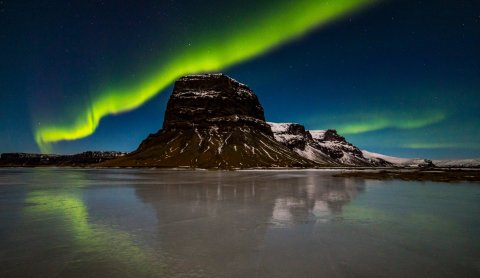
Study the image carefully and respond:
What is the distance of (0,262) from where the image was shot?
10000 millimetres

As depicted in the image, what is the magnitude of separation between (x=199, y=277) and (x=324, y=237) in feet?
22.6

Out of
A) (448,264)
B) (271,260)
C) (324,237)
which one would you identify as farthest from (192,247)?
(448,264)

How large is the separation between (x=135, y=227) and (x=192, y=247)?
16.4 ft

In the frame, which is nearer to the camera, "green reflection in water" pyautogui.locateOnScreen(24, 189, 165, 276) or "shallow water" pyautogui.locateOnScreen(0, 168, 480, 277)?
"shallow water" pyautogui.locateOnScreen(0, 168, 480, 277)

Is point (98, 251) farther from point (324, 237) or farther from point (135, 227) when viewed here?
point (324, 237)

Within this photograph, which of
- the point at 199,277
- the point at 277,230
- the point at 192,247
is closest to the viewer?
the point at 199,277

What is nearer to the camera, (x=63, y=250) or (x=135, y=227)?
(x=63, y=250)

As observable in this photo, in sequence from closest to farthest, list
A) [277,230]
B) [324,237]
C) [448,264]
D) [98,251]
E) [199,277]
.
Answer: [199,277] → [448,264] → [98,251] → [324,237] → [277,230]

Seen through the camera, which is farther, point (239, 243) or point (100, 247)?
point (239, 243)

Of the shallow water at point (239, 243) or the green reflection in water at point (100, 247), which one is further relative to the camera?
the green reflection in water at point (100, 247)

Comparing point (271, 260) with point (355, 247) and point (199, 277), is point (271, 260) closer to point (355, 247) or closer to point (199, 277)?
point (199, 277)

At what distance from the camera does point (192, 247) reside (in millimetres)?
11836

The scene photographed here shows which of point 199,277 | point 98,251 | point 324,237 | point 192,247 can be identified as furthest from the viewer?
point 324,237

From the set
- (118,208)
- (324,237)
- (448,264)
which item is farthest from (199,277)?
(118,208)
